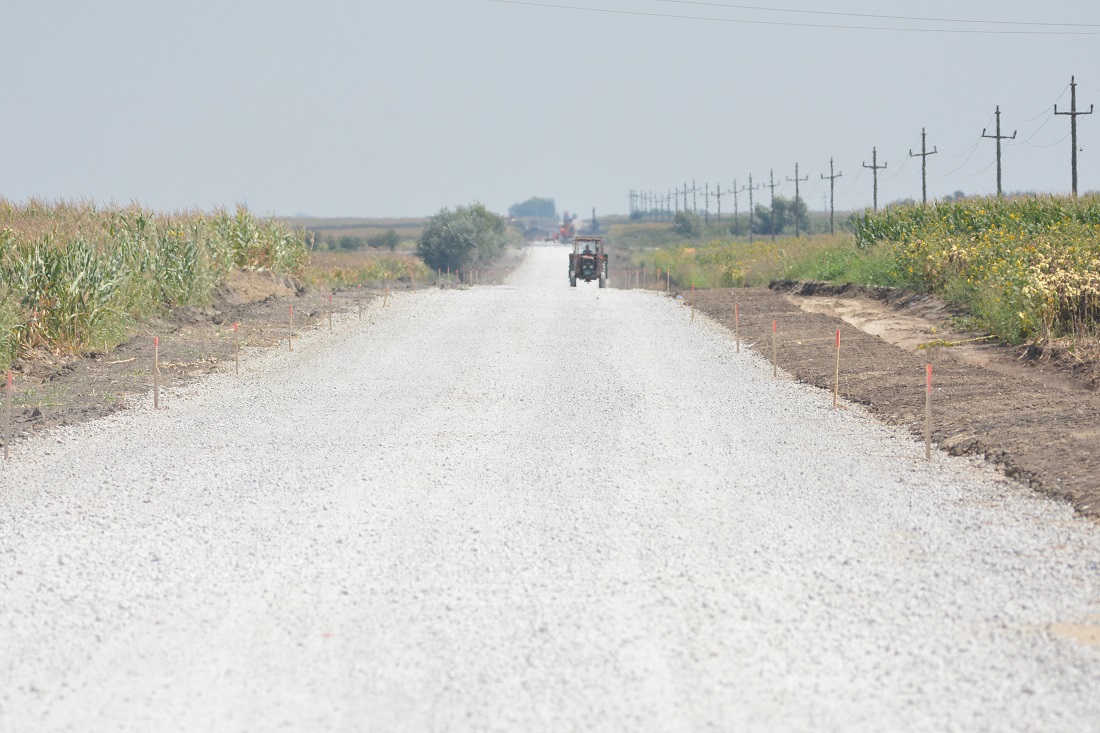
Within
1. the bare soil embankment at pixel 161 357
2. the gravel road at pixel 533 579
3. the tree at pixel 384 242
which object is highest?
the tree at pixel 384 242

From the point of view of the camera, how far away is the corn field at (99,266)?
2191 cm

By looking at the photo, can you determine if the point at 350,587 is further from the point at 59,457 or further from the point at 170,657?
the point at 59,457

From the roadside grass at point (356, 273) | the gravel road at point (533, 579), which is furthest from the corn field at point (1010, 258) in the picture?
the roadside grass at point (356, 273)

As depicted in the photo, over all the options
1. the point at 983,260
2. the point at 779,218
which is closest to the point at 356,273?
the point at 983,260

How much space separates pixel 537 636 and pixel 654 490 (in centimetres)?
427

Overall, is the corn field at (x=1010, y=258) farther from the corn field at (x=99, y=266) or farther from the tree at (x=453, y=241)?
the tree at (x=453, y=241)

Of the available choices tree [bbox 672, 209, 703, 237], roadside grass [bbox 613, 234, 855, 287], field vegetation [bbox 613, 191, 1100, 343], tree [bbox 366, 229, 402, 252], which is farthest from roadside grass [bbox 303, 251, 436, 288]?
tree [bbox 672, 209, 703, 237]

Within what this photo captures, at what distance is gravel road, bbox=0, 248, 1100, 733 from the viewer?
6.13 meters

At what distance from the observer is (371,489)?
11344 millimetres

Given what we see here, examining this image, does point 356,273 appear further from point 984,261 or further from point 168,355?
point 984,261

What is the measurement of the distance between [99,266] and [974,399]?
16.7 m

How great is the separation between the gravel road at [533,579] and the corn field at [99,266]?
710 cm

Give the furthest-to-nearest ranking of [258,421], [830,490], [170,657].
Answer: [258,421] → [830,490] → [170,657]

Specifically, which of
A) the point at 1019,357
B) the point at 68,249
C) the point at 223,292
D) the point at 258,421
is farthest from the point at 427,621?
the point at 223,292
